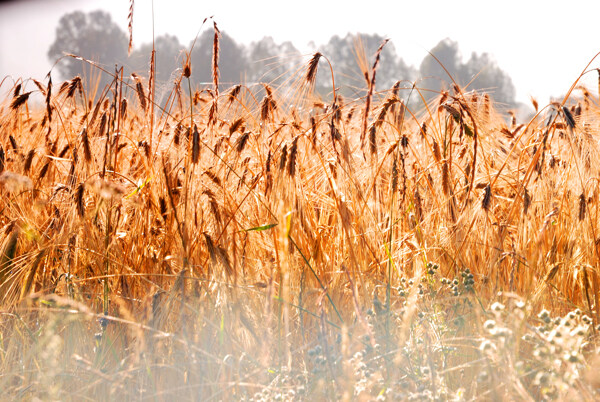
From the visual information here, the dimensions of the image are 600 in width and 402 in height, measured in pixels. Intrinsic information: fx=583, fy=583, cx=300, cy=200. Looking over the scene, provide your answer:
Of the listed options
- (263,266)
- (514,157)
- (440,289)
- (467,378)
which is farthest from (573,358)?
(514,157)

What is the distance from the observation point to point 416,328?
4.93 feet

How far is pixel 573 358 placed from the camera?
0.98m

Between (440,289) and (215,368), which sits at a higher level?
(440,289)

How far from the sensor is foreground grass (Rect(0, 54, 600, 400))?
1.33 meters

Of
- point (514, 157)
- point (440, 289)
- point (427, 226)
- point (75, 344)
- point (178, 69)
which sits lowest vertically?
point (75, 344)

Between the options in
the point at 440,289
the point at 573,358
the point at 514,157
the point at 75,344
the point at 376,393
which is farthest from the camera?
the point at 514,157

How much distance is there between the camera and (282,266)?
4.00ft

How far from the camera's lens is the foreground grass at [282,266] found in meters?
1.33

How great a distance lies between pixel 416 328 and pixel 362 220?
15.7 inches

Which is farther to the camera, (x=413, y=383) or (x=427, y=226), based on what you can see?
(x=427, y=226)

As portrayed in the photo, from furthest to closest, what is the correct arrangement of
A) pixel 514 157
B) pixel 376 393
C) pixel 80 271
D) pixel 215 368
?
pixel 514 157
pixel 80 271
pixel 215 368
pixel 376 393

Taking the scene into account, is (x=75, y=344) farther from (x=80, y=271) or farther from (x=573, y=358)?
(x=573, y=358)

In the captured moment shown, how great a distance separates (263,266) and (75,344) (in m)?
0.58

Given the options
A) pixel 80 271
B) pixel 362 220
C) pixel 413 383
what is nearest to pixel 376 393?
pixel 413 383
